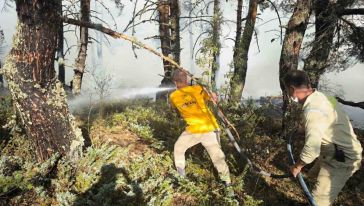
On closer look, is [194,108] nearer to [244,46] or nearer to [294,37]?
[294,37]

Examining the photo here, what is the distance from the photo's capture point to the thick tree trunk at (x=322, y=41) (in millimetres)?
8516

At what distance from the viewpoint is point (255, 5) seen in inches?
470

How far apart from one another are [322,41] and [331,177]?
16.1ft

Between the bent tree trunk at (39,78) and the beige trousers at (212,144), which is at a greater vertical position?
the bent tree trunk at (39,78)

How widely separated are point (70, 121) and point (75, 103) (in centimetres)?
631

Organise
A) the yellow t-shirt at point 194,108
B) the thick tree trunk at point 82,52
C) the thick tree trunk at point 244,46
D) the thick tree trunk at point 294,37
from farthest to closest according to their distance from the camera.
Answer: the thick tree trunk at point 82,52, the thick tree trunk at point 244,46, the thick tree trunk at point 294,37, the yellow t-shirt at point 194,108

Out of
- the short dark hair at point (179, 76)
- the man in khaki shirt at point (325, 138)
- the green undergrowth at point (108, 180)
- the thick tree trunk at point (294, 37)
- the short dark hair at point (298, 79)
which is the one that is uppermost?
the thick tree trunk at point (294, 37)

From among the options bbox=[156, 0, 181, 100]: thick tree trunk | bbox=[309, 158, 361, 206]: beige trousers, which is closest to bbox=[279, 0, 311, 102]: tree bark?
bbox=[309, 158, 361, 206]: beige trousers

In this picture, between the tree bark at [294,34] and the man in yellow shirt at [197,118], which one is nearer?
the man in yellow shirt at [197,118]

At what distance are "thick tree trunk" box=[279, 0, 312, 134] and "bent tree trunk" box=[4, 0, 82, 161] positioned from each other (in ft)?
15.7

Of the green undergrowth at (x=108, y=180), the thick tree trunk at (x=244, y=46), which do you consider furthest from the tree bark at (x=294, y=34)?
the thick tree trunk at (x=244, y=46)

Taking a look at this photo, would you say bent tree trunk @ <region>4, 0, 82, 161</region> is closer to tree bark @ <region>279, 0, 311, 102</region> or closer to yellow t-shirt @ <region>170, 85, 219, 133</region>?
yellow t-shirt @ <region>170, 85, 219, 133</region>

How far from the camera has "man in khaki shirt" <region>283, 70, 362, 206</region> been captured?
412 cm

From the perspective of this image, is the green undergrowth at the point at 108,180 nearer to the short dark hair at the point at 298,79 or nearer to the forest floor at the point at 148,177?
the forest floor at the point at 148,177
